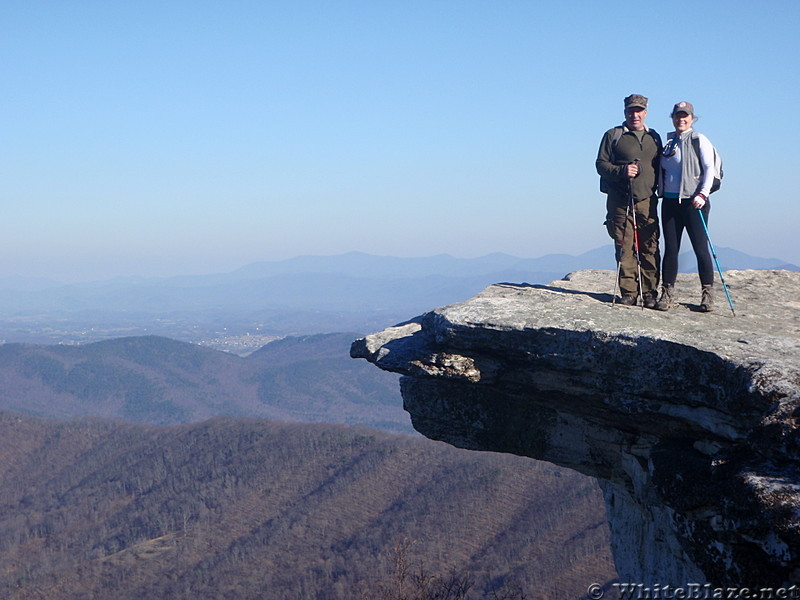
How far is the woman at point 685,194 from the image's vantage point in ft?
40.3

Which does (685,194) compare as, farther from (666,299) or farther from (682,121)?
(666,299)

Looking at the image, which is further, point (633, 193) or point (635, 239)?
point (635, 239)

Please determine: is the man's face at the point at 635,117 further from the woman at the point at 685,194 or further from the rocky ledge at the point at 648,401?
the rocky ledge at the point at 648,401

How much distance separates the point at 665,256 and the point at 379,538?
69.8 metres

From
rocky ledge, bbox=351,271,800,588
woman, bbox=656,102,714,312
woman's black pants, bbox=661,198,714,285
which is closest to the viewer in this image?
rocky ledge, bbox=351,271,800,588

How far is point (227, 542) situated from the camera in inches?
3300

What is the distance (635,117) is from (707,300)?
3230mm

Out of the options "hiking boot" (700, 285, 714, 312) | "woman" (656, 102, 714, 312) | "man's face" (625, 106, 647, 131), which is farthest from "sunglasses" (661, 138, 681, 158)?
"hiking boot" (700, 285, 714, 312)

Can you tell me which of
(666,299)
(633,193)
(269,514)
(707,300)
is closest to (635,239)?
(633,193)

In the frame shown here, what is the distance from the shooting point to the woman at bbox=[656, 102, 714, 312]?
40.3 feet

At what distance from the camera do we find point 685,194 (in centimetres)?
1247

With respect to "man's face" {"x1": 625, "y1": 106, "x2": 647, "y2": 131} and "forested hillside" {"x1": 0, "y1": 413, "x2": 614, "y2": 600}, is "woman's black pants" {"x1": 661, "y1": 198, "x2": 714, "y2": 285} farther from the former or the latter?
"forested hillside" {"x1": 0, "y1": 413, "x2": 614, "y2": 600}

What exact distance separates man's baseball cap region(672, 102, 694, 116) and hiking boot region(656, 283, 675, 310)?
2804mm

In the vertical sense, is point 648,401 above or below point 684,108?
below
